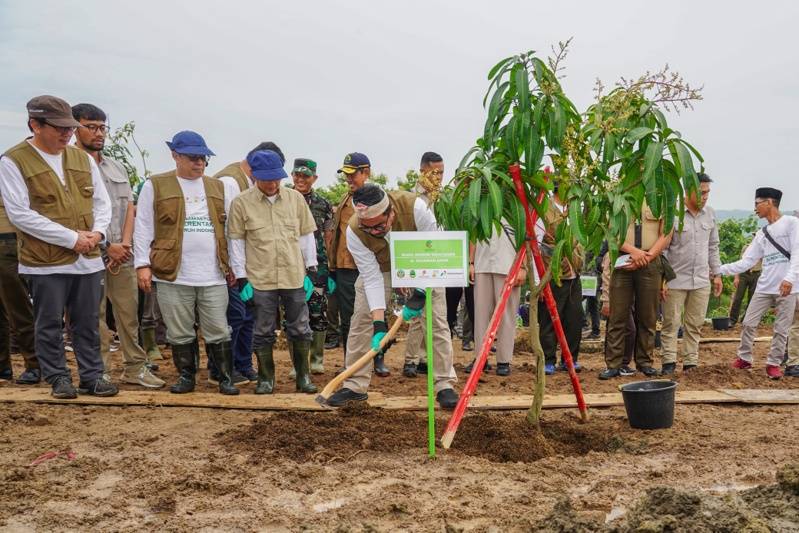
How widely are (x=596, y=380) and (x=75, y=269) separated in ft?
14.5

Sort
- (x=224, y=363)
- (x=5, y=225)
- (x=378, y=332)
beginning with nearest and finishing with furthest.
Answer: (x=378, y=332)
(x=224, y=363)
(x=5, y=225)

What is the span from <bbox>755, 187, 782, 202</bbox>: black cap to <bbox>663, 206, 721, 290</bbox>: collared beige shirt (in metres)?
0.56

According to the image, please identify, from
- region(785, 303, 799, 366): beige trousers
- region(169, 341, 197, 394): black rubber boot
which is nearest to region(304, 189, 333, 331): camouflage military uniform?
region(169, 341, 197, 394): black rubber boot

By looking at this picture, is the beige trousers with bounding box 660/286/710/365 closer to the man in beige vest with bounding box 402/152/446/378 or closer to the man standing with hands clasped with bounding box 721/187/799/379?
the man standing with hands clasped with bounding box 721/187/799/379

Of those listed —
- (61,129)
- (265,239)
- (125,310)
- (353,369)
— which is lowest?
(353,369)

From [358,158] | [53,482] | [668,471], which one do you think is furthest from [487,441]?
[358,158]

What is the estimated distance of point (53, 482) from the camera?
3.77m

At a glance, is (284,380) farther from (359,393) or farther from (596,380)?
(596,380)

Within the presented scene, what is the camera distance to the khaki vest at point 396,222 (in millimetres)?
5250

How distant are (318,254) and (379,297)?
6.29ft

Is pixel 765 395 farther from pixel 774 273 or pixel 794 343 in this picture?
pixel 774 273

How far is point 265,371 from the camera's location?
229 inches

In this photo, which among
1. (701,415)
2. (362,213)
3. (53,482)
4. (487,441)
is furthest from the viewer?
(701,415)

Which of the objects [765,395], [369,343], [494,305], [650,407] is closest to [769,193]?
[765,395]
